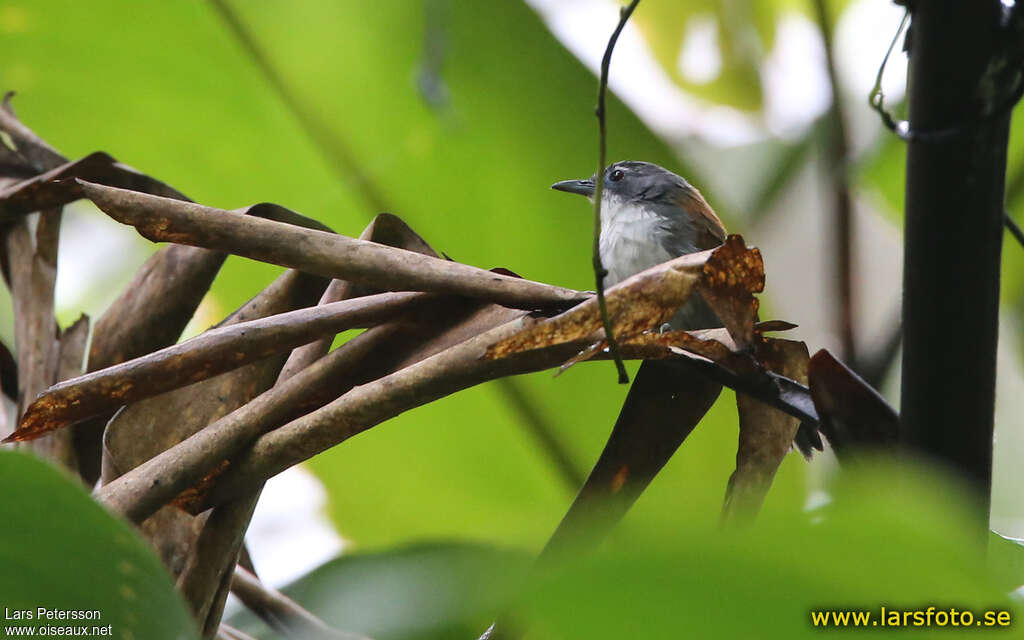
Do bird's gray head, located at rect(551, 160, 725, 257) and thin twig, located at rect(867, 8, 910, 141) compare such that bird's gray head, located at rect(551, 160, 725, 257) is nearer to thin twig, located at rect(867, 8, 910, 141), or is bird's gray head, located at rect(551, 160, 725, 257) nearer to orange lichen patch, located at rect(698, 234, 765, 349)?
thin twig, located at rect(867, 8, 910, 141)

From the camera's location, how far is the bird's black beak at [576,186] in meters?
1.91

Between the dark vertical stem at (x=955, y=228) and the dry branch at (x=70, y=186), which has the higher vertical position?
the dry branch at (x=70, y=186)

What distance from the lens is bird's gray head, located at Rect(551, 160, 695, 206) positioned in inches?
90.6

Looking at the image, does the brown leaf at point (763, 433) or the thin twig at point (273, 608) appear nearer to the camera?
the brown leaf at point (763, 433)

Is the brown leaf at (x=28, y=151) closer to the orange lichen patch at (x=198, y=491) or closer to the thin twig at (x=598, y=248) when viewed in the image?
the orange lichen patch at (x=198, y=491)

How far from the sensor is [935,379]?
1.76 ft

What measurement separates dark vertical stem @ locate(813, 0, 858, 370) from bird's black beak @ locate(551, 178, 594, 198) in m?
0.50

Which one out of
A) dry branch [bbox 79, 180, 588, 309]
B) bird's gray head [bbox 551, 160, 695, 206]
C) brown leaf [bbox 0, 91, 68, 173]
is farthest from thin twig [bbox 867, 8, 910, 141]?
bird's gray head [bbox 551, 160, 695, 206]

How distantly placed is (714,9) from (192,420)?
2.07 m

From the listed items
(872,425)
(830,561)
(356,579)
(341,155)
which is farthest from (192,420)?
(341,155)

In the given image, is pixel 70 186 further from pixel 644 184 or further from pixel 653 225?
pixel 644 184

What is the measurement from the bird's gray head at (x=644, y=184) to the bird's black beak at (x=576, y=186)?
30 centimetres

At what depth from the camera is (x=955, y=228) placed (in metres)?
0.53

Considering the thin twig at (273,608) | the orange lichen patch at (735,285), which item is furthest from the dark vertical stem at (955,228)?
the thin twig at (273,608)
